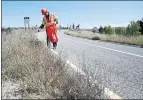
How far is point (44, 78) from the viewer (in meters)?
5.74

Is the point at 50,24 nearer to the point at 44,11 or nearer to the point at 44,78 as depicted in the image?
the point at 44,11


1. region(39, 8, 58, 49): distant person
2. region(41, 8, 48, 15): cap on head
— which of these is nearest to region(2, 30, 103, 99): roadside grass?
region(41, 8, 48, 15): cap on head

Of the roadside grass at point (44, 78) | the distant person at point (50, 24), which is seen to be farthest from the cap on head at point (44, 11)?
the roadside grass at point (44, 78)

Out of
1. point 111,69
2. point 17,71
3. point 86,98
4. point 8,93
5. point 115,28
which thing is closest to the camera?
point 86,98

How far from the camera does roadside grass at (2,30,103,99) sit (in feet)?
17.2

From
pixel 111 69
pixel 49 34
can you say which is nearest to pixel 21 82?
pixel 111 69

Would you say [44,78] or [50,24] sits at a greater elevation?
[50,24]

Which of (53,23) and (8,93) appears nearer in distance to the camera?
(8,93)

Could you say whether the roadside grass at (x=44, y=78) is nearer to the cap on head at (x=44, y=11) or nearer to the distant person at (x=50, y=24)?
the cap on head at (x=44, y=11)

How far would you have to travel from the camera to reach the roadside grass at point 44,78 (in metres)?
5.25

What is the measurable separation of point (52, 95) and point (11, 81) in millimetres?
1206

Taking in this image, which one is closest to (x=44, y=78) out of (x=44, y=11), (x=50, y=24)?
(x=44, y=11)

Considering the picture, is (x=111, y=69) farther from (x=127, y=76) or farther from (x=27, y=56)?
(x=27, y=56)

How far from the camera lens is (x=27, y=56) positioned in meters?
7.28
